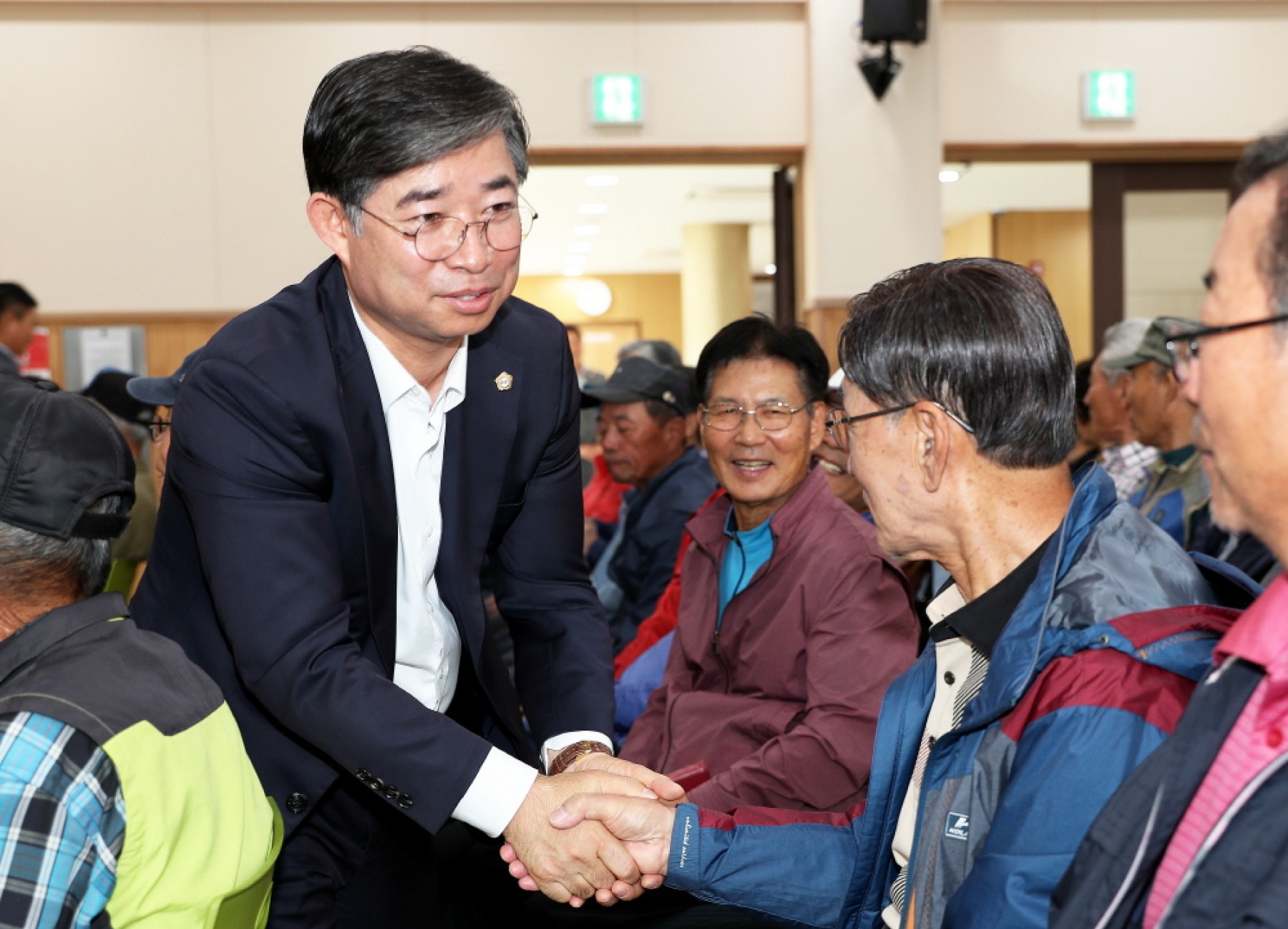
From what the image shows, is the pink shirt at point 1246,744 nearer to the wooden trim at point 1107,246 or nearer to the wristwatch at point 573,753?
the wristwatch at point 573,753

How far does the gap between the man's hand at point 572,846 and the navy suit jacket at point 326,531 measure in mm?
155

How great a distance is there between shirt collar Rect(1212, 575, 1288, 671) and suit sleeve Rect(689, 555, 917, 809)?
112cm

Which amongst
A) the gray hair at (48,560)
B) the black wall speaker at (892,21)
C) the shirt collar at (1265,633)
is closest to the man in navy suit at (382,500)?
the gray hair at (48,560)

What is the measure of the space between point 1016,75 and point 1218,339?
19.4ft

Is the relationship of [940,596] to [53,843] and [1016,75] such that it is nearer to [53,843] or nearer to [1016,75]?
[53,843]

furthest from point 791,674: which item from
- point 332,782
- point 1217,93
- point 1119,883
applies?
point 1217,93

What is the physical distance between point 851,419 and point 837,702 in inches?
31.7

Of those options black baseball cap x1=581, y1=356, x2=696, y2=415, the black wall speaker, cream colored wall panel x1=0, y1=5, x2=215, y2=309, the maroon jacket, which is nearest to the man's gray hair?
black baseball cap x1=581, y1=356, x2=696, y2=415

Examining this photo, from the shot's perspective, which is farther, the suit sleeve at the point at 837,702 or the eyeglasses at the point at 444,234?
the suit sleeve at the point at 837,702

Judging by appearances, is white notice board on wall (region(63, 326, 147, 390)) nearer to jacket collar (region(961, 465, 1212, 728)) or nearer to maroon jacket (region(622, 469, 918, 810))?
maroon jacket (region(622, 469, 918, 810))

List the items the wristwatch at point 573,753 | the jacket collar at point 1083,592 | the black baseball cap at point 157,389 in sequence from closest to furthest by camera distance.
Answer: the jacket collar at point 1083,592, the wristwatch at point 573,753, the black baseball cap at point 157,389

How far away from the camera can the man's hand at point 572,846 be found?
5.86 feet

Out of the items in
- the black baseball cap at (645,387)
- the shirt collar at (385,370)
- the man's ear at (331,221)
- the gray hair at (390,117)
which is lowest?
the black baseball cap at (645,387)

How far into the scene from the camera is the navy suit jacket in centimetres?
158
